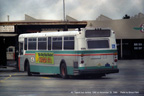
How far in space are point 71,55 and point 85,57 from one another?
35.2 inches

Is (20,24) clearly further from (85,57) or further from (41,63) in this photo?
(85,57)

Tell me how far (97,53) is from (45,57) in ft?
14.3

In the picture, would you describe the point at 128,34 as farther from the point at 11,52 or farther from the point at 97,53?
the point at 97,53

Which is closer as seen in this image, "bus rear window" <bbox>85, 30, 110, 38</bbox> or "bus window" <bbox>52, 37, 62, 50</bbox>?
"bus rear window" <bbox>85, 30, 110, 38</bbox>

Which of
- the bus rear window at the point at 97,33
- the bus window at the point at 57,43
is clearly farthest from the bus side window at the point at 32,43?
the bus rear window at the point at 97,33

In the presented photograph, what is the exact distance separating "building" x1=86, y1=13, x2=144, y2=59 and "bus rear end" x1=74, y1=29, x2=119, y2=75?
140 feet

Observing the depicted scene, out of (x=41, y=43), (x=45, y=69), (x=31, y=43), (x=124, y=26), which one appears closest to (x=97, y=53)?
(x=45, y=69)

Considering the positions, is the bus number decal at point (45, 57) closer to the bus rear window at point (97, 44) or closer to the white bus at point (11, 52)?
the bus rear window at point (97, 44)

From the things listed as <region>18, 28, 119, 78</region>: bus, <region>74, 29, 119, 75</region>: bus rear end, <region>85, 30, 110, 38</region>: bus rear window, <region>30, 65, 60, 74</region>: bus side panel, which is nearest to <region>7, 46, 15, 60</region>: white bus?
<region>30, 65, 60, 74</region>: bus side panel

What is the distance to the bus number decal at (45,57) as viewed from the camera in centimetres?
2664

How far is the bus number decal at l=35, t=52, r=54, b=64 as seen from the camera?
26641mm

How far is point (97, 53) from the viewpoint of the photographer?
2420 centimetres

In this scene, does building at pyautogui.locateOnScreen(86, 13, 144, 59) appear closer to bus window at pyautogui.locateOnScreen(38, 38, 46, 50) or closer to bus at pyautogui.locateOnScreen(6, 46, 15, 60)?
bus at pyautogui.locateOnScreen(6, 46, 15, 60)

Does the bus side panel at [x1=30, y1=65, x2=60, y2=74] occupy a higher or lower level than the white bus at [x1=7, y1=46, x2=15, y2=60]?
lower
